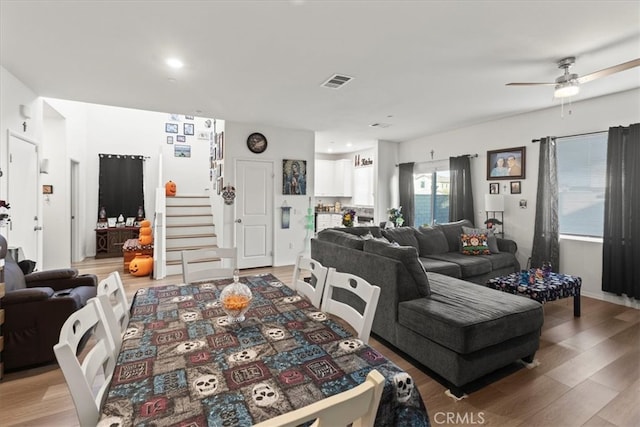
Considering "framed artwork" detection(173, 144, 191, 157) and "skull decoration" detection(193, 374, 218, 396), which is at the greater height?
"framed artwork" detection(173, 144, 191, 157)

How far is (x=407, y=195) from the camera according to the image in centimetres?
707

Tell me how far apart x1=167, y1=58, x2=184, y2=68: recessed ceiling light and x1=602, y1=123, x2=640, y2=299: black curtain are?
5281 mm

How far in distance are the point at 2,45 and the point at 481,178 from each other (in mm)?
6591

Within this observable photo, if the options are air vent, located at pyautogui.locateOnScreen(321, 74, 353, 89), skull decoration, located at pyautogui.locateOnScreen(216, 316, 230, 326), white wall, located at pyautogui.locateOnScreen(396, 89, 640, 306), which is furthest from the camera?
white wall, located at pyautogui.locateOnScreen(396, 89, 640, 306)

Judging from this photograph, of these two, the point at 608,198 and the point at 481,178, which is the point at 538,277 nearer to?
the point at 608,198

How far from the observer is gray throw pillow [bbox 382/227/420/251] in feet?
15.1

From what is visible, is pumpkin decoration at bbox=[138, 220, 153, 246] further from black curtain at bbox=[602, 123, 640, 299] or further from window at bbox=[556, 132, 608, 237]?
black curtain at bbox=[602, 123, 640, 299]

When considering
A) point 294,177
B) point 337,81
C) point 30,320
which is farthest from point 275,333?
point 294,177

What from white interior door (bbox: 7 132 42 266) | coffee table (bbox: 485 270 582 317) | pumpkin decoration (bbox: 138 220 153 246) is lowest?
coffee table (bbox: 485 270 582 317)

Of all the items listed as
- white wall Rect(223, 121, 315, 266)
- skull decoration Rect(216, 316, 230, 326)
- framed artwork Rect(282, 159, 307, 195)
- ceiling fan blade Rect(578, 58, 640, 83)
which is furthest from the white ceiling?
skull decoration Rect(216, 316, 230, 326)

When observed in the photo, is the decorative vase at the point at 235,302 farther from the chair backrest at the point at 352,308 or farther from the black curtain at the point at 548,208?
the black curtain at the point at 548,208

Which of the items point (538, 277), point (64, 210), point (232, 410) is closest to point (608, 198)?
point (538, 277)

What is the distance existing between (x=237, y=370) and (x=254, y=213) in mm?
4982

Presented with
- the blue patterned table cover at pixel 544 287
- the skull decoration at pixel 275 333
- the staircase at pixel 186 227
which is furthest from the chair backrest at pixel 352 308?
the staircase at pixel 186 227
